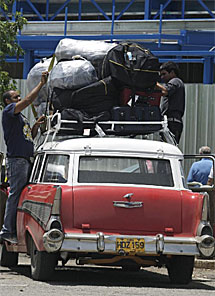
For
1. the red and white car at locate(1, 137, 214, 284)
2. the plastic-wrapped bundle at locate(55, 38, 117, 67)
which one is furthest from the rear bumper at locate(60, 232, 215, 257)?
the plastic-wrapped bundle at locate(55, 38, 117, 67)

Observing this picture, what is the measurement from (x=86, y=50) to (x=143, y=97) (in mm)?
999

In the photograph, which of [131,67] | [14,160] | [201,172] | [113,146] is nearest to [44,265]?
[113,146]

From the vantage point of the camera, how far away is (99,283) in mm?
9484

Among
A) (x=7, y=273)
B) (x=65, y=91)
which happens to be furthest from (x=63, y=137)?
(x=7, y=273)

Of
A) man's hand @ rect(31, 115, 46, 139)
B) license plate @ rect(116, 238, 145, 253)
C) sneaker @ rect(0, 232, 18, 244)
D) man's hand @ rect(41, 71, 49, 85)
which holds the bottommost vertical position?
sneaker @ rect(0, 232, 18, 244)

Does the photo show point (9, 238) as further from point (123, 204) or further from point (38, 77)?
point (38, 77)

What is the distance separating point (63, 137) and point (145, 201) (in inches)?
78.0

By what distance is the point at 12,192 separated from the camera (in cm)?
1043

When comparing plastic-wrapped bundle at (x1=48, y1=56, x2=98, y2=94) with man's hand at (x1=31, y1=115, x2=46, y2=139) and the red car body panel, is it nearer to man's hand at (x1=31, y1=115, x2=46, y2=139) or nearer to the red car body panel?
man's hand at (x1=31, y1=115, x2=46, y2=139)

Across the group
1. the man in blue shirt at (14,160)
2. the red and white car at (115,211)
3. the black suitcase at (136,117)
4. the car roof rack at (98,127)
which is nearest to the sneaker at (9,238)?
the man in blue shirt at (14,160)

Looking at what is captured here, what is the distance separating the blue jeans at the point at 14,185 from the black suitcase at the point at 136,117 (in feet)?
4.15

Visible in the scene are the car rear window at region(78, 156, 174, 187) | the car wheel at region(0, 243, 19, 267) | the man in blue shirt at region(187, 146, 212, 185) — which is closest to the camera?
the car rear window at region(78, 156, 174, 187)

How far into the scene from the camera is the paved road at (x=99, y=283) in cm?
845

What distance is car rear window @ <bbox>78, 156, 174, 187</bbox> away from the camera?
9461 millimetres
